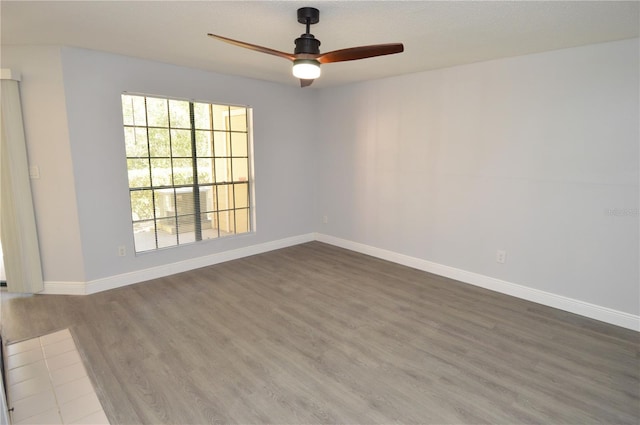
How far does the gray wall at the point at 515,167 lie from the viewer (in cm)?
300

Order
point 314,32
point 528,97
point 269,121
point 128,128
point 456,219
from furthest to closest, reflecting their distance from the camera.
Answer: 1. point 269,121
2. point 456,219
3. point 128,128
4. point 528,97
5. point 314,32

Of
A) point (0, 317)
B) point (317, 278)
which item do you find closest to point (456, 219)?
point (317, 278)

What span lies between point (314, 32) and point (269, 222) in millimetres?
3034

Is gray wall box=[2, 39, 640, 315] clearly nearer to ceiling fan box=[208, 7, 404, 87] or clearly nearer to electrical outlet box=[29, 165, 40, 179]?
electrical outlet box=[29, 165, 40, 179]

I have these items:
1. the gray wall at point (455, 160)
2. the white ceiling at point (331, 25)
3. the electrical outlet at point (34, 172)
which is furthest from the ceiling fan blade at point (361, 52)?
the electrical outlet at point (34, 172)

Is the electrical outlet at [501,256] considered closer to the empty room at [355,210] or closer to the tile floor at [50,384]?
the empty room at [355,210]

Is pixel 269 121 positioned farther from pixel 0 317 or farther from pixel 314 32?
pixel 0 317

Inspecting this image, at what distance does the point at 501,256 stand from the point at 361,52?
2.72m

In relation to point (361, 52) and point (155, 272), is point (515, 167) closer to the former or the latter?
point (361, 52)

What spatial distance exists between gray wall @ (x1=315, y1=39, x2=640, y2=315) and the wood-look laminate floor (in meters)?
0.51

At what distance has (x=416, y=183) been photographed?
4418 mm

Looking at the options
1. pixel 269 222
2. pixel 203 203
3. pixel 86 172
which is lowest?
pixel 269 222

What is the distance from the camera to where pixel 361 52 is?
2320 mm

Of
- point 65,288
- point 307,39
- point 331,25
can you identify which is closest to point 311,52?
point 307,39
